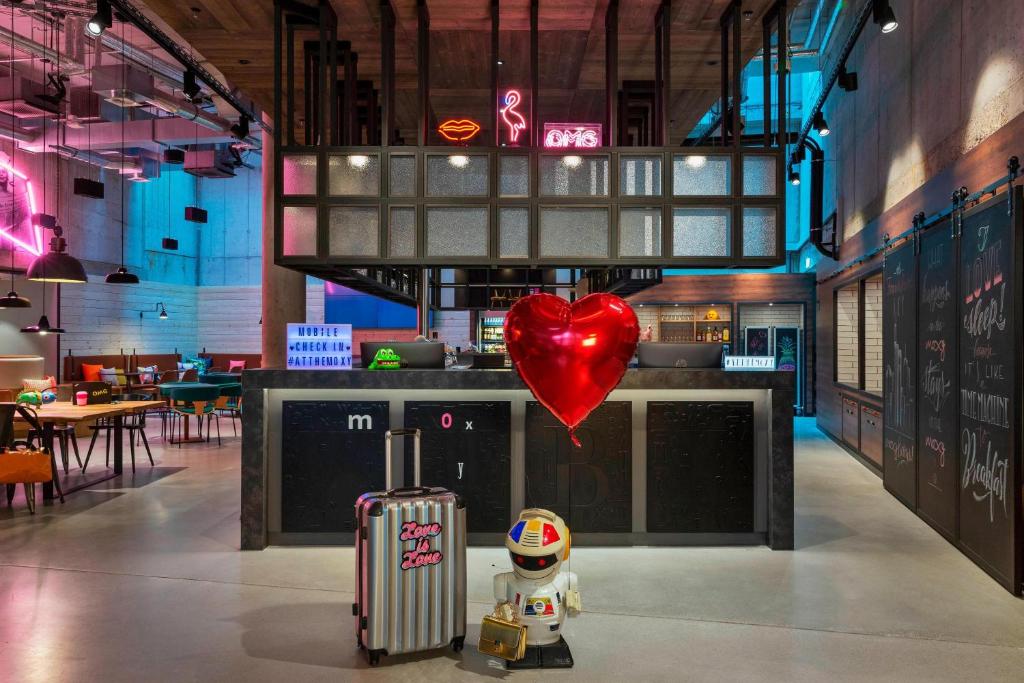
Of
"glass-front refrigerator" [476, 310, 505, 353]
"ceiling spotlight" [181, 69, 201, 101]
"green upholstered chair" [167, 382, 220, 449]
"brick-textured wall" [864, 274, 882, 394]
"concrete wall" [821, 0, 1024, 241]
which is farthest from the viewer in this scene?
"glass-front refrigerator" [476, 310, 505, 353]

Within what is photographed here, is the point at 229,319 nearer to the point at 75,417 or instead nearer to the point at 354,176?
the point at 75,417

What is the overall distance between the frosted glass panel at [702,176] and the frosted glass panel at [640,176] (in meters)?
0.13

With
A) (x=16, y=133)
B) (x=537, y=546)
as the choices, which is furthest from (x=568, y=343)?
(x=16, y=133)

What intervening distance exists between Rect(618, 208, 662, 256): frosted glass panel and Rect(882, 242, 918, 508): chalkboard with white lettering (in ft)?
7.90

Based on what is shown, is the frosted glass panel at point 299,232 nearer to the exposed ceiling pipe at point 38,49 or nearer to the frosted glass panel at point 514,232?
the frosted glass panel at point 514,232

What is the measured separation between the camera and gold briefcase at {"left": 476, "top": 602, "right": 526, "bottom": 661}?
2.95 m

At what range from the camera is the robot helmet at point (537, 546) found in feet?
9.95

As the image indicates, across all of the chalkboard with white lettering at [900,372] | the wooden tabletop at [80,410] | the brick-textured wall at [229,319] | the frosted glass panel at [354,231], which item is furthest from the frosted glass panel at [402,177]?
the brick-textured wall at [229,319]

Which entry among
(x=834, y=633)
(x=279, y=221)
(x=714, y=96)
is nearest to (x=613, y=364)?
(x=834, y=633)

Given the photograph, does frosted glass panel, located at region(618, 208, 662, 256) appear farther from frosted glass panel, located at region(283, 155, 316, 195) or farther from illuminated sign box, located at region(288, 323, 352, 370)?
frosted glass panel, located at region(283, 155, 316, 195)

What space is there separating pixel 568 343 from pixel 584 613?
61.9 inches

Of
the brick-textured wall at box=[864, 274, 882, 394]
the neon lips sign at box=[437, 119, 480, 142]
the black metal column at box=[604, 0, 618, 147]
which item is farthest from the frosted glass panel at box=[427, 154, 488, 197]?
the brick-textured wall at box=[864, 274, 882, 394]

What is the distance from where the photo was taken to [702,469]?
4777mm

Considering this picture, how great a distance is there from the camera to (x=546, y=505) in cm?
471
